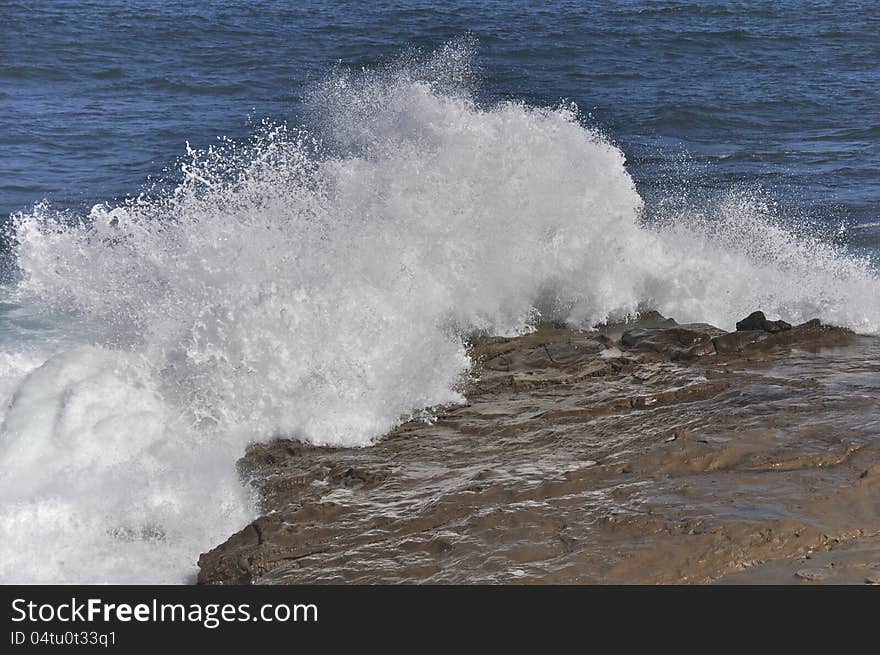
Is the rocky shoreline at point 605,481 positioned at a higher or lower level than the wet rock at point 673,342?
lower

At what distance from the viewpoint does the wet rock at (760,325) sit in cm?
756

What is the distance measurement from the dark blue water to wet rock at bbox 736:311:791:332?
4.57 metres

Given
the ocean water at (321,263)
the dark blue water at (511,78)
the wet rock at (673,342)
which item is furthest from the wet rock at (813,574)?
the dark blue water at (511,78)

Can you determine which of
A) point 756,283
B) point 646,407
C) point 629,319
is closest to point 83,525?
point 646,407

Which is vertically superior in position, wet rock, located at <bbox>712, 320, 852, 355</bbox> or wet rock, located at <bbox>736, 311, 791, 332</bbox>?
wet rock, located at <bbox>736, 311, 791, 332</bbox>

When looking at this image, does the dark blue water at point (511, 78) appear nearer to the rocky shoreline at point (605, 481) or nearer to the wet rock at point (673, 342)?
the wet rock at point (673, 342)

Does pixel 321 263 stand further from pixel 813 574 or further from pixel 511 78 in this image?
pixel 511 78

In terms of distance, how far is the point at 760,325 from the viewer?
7.59 meters

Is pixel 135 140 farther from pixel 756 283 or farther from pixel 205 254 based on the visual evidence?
pixel 756 283

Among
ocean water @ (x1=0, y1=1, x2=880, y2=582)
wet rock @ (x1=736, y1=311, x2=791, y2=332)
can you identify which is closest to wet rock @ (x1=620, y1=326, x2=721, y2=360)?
wet rock @ (x1=736, y1=311, x2=791, y2=332)

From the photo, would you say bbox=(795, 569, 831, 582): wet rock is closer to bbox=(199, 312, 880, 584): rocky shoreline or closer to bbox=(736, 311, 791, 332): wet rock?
bbox=(199, 312, 880, 584): rocky shoreline

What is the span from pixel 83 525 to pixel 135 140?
34.8 ft

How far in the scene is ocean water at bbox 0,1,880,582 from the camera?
6227 millimetres

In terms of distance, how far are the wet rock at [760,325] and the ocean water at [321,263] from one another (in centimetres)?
79
